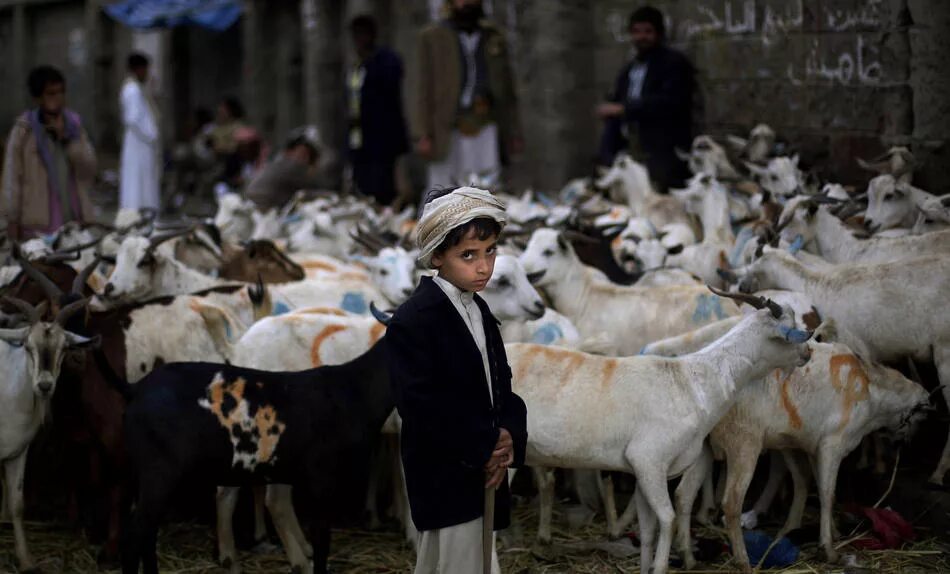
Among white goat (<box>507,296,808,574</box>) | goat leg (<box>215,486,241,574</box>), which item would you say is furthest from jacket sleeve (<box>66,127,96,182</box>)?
white goat (<box>507,296,808,574</box>)

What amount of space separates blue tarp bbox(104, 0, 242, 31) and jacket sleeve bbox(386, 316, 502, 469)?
16068mm

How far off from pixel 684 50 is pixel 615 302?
4671mm

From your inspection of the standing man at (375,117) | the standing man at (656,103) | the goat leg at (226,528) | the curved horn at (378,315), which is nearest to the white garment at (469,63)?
the standing man at (375,117)

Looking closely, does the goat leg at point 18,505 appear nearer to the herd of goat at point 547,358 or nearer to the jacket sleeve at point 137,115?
the herd of goat at point 547,358

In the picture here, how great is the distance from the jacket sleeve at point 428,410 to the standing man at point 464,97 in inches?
288

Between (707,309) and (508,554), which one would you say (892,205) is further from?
(508,554)

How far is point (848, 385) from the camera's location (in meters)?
5.62

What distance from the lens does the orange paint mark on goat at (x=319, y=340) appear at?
6086 millimetres

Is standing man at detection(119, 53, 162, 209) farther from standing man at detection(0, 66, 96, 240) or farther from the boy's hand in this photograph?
the boy's hand

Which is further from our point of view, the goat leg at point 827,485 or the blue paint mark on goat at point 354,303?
the blue paint mark on goat at point 354,303

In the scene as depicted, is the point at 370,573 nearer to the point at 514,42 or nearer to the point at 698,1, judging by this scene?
the point at 698,1

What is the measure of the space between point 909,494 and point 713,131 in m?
5.15

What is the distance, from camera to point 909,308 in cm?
591

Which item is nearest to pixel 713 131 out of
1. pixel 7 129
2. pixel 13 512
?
pixel 13 512
